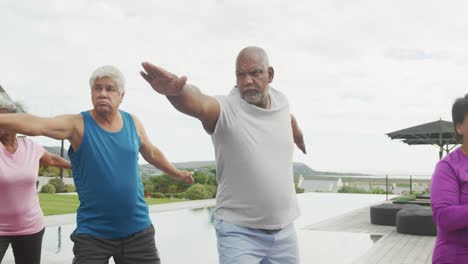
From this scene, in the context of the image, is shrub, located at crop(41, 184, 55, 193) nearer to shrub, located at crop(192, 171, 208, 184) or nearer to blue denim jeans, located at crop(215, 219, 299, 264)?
shrub, located at crop(192, 171, 208, 184)

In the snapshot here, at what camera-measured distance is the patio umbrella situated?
15184mm

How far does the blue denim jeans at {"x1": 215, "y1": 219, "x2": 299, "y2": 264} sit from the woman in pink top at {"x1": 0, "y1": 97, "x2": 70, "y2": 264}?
1451 mm

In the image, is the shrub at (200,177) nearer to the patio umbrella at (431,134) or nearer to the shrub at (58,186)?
the shrub at (58,186)

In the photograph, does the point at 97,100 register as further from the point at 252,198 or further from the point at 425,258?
the point at 425,258

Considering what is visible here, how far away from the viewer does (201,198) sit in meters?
22.2

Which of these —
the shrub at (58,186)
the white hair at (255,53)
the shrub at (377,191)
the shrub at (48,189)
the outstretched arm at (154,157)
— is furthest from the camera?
the shrub at (377,191)

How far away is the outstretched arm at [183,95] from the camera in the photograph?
1706 mm

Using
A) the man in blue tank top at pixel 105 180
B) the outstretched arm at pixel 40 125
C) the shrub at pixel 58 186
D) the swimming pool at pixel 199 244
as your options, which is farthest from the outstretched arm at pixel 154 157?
the shrub at pixel 58 186

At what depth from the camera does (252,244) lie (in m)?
2.14

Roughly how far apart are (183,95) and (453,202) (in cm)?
98

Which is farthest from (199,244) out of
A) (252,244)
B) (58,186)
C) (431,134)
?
(58,186)

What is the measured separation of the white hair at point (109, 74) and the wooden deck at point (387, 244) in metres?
5.08

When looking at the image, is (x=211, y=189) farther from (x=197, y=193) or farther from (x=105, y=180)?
(x=105, y=180)

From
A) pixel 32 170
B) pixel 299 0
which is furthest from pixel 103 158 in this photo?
pixel 299 0
